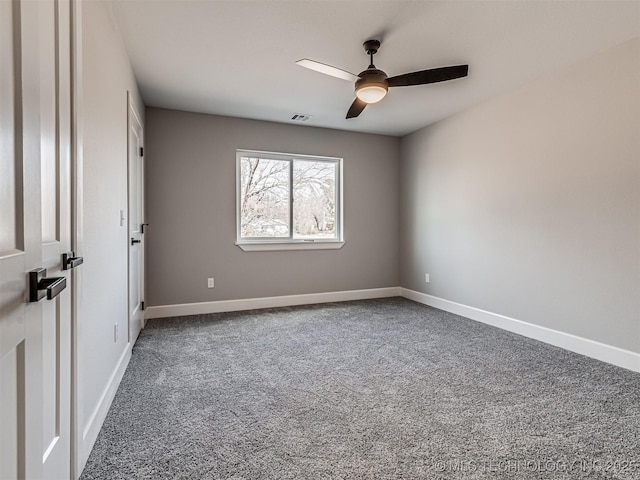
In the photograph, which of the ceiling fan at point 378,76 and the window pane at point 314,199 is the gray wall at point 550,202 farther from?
the window pane at point 314,199

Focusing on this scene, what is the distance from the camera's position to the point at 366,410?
1920mm

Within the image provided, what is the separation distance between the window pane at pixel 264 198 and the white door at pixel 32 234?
3.12 meters

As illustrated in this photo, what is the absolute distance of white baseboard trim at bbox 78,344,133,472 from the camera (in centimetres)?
144

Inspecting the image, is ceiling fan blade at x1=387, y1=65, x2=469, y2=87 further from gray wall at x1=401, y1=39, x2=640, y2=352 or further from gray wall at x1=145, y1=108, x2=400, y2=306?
gray wall at x1=145, y1=108, x2=400, y2=306

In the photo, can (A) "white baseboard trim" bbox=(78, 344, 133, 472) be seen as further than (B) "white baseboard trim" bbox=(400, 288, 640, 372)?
No

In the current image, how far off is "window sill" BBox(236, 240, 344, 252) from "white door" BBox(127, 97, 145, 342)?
46.4 inches

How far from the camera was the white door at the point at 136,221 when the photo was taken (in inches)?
110

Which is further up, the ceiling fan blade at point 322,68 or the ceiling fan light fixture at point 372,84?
the ceiling fan blade at point 322,68

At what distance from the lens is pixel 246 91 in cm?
339

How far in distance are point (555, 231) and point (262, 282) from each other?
3227mm

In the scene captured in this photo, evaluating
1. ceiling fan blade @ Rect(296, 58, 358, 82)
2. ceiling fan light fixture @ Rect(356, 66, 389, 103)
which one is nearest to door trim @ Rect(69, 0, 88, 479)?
ceiling fan blade @ Rect(296, 58, 358, 82)

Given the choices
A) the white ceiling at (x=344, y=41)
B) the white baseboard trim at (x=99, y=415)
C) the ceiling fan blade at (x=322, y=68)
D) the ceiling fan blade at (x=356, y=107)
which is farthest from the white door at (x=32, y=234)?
the ceiling fan blade at (x=356, y=107)

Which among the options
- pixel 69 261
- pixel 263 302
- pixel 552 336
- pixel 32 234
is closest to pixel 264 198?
pixel 263 302

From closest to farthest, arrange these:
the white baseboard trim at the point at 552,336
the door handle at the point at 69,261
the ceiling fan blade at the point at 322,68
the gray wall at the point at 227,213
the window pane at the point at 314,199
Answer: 1. the door handle at the point at 69,261
2. the ceiling fan blade at the point at 322,68
3. the white baseboard trim at the point at 552,336
4. the gray wall at the point at 227,213
5. the window pane at the point at 314,199
